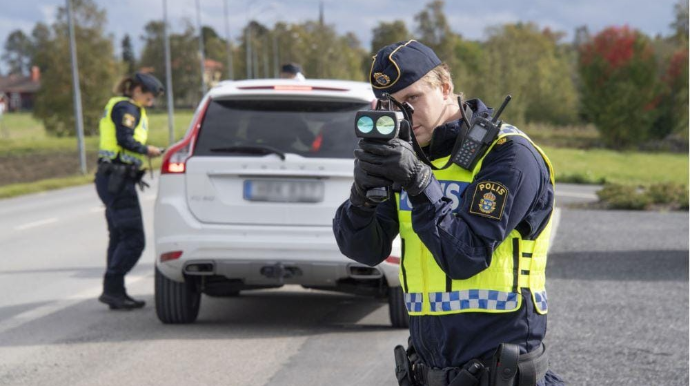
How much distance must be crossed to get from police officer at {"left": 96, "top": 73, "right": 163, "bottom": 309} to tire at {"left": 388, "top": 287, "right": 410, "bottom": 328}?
6.96 ft

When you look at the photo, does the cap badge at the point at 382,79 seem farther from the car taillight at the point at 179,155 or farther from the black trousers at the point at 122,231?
the black trousers at the point at 122,231

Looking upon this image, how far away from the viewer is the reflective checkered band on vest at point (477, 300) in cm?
279

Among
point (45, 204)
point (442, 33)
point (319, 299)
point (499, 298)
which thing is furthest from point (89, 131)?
point (499, 298)

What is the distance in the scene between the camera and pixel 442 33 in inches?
3137

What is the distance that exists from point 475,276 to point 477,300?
0.07m

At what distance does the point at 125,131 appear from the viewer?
819 cm

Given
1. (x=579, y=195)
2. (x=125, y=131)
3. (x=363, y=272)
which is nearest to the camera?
(x=363, y=272)

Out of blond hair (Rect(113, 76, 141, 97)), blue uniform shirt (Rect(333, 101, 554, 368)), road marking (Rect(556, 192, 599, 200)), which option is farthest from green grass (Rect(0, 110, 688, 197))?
blue uniform shirt (Rect(333, 101, 554, 368))

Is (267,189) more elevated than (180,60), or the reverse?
(267,189)

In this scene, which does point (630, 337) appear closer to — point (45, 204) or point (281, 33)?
point (45, 204)

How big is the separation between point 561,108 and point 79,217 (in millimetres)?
70024

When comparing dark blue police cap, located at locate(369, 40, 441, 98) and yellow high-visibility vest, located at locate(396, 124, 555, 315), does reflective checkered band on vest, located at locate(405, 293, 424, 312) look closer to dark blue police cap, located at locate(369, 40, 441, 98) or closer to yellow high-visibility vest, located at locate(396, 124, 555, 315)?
yellow high-visibility vest, located at locate(396, 124, 555, 315)

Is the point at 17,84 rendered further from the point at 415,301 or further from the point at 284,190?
the point at 415,301

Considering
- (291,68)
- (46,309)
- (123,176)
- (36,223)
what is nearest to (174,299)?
(123,176)
